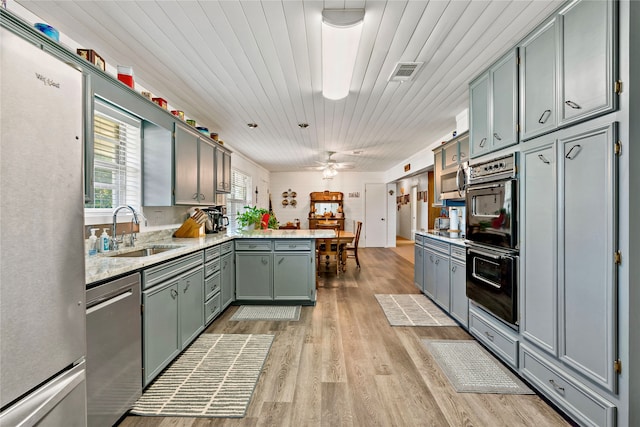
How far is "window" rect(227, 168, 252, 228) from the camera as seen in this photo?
5.86 meters

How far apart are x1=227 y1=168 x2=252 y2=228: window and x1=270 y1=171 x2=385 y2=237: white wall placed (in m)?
2.15

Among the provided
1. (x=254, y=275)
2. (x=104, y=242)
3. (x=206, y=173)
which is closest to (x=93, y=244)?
(x=104, y=242)

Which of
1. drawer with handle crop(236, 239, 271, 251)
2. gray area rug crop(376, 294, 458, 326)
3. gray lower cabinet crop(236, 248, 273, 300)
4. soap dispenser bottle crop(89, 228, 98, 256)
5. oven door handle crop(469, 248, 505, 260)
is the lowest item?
gray area rug crop(376, 294, 458, 326)

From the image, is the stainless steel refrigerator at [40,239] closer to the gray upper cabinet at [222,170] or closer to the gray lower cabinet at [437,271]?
the gray upper cabinet at [222,170]

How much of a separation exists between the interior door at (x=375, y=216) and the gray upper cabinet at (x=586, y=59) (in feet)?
24.6

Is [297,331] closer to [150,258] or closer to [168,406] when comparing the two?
[168,406]

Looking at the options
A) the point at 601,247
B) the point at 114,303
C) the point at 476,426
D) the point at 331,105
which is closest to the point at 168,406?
the point at 114,303

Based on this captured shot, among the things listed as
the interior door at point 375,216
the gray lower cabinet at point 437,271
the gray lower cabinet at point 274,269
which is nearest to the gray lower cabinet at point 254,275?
the gray lower cabinet at point 274,269

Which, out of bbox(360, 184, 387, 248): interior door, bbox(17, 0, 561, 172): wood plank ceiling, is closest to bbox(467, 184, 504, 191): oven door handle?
bbox(17, 0, 561, 172): wood plank ceiling

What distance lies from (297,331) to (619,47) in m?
3.06

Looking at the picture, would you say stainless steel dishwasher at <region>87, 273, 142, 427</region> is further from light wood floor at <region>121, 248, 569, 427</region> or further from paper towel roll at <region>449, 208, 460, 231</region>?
paper towel roll at <region>449, 208, 460, 231</region>

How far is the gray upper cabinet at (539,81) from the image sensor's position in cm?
177

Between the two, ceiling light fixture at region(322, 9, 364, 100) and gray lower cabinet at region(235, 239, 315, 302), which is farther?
gray lower cabinet at region(235, 239, 315, 302)

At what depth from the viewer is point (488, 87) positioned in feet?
7.95
